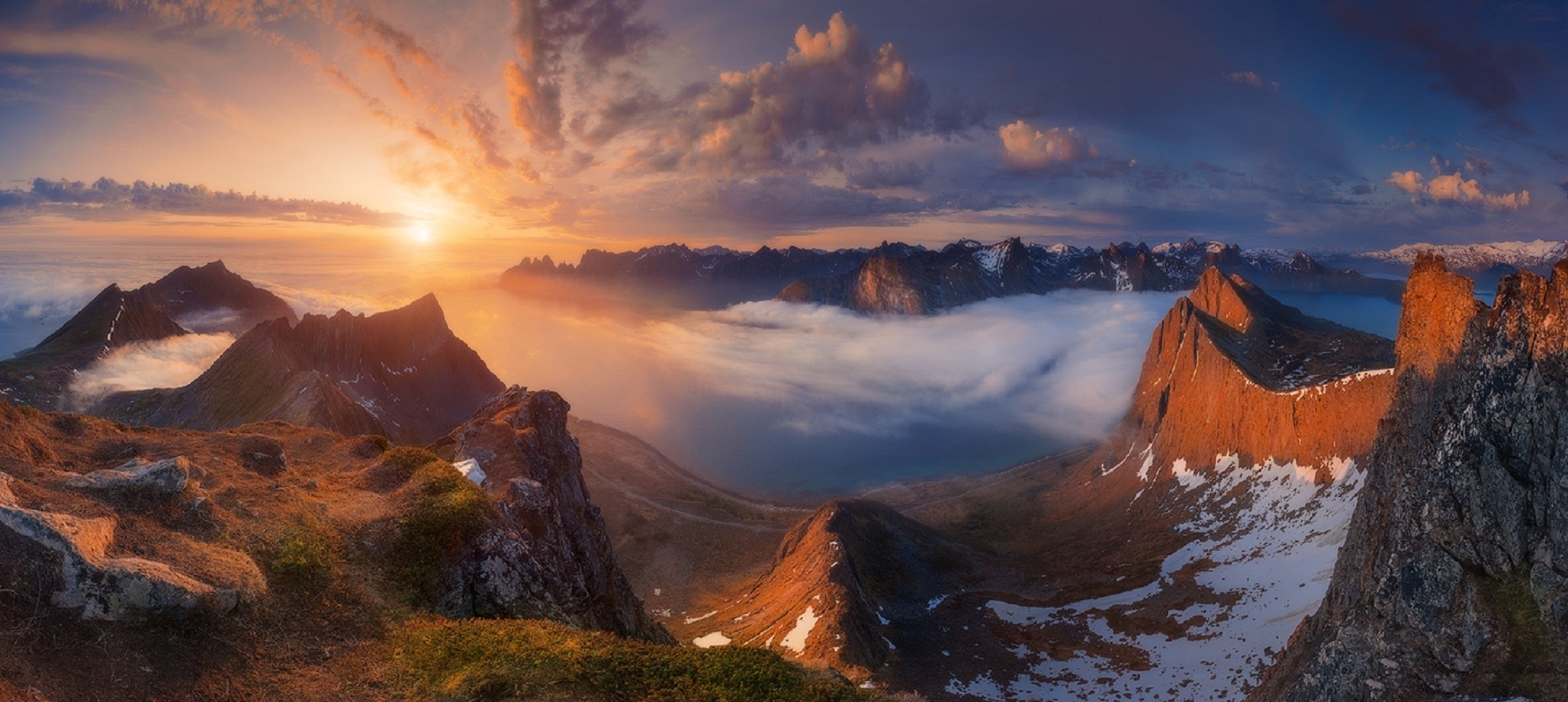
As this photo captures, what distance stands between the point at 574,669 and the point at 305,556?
10.8 metres

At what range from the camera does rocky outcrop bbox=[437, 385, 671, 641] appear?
85.3 ft

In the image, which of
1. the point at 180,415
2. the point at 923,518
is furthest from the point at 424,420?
the point at 923,518

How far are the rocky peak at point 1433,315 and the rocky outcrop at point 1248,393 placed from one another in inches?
1478

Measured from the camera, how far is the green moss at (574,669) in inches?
704

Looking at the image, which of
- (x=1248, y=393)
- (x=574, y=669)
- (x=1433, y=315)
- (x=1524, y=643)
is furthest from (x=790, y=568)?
(x=1248, y=393)

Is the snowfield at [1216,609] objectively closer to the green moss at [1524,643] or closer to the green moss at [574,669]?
the green moss at [1524,643]

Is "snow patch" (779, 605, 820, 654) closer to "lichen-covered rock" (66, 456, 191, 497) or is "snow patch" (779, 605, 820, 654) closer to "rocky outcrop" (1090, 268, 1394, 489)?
"lichen-covered rock" (66, 456, 191, 497)

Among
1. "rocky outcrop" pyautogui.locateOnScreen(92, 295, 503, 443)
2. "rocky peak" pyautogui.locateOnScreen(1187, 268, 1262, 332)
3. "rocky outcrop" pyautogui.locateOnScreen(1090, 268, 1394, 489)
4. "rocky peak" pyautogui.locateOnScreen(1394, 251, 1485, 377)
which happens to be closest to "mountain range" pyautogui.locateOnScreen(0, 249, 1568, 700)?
"rocky peak" pyautogui.locateOnScreen(1394, 251, 1485, 377)

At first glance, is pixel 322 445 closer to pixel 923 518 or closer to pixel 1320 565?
pixel 1320 565

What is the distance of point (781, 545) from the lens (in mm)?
113188

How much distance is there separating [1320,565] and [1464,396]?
1800 inches

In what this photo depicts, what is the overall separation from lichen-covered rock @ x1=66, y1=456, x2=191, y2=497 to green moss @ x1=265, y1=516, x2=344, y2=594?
3.41 metres

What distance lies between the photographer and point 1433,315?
139 feet

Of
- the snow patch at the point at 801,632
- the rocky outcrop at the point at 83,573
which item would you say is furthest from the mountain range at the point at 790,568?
the snow patch at the point at 801,632
